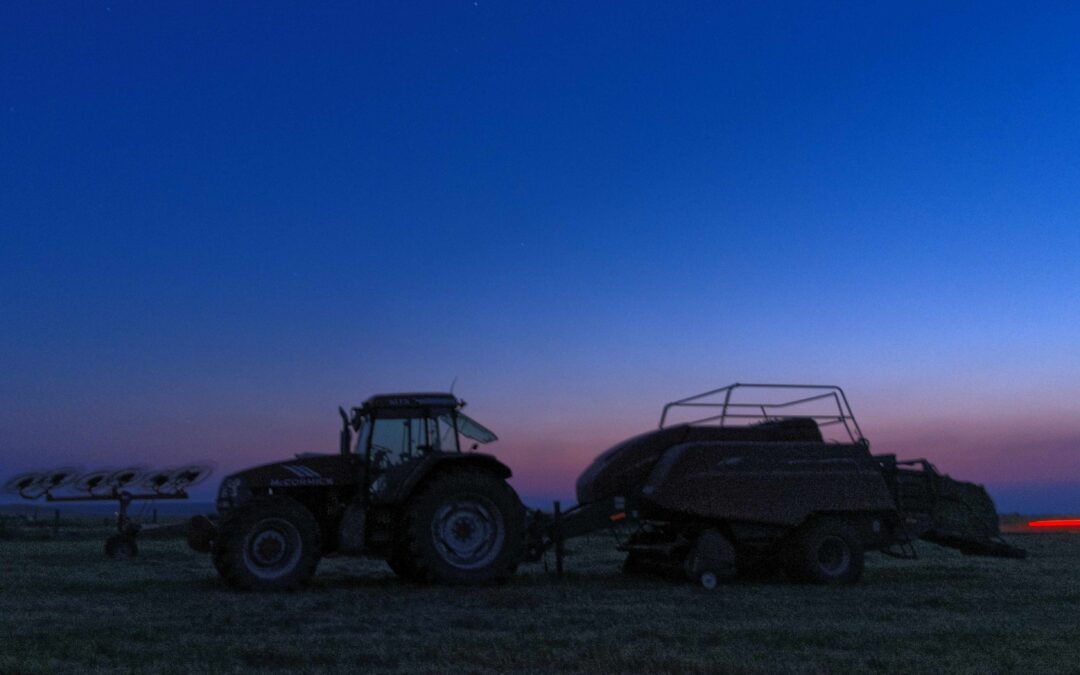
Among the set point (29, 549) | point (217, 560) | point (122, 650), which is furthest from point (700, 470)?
point (29, 549)

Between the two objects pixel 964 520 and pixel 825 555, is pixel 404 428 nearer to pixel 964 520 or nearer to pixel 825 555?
pixel 825 555

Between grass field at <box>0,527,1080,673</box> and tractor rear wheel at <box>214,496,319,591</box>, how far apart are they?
311mm

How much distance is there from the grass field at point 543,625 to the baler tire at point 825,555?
412 millimetres

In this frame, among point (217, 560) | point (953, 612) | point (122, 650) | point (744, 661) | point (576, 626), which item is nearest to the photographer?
point (744, 661)

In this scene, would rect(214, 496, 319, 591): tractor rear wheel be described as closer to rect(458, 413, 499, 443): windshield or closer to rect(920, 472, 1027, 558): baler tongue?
rect(458, 413, 499, 443): windshield

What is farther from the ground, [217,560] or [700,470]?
[700,470]

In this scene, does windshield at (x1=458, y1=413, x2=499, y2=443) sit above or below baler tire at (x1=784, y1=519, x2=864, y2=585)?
above

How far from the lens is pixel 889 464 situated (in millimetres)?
14828

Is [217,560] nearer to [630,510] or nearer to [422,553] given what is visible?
[422,553]

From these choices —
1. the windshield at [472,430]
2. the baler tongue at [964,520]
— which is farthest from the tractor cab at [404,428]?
the baler tongue at [964,520]

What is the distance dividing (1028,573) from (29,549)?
2010 centimetres

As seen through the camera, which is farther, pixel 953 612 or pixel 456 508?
pixel 456 508

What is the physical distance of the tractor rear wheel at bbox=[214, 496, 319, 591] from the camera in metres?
12.0

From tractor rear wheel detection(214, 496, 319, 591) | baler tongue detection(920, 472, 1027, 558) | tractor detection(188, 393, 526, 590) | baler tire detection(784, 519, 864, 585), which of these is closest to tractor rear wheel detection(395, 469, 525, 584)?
tractor detection(188, 393, 526, 590)
